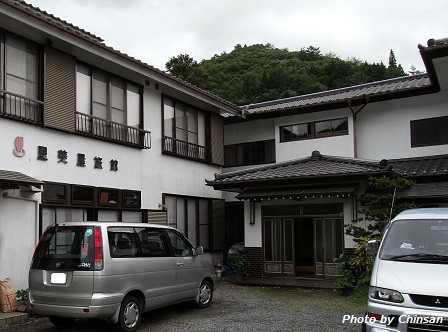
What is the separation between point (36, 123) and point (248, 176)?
6.74 metres

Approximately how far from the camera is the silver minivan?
23.8 ft

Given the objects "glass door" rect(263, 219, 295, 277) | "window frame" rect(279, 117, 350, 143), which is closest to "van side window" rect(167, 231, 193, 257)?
"glass door" rect(263, 219, 295, 277)

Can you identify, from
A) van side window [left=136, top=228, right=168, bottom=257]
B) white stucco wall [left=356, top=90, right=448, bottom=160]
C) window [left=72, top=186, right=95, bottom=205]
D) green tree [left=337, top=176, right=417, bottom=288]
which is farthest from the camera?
white stucco wall [left=356, top=90, right=448, bottom=160]

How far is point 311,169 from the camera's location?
45.6 ft

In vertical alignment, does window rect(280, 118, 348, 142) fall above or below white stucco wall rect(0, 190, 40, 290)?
above

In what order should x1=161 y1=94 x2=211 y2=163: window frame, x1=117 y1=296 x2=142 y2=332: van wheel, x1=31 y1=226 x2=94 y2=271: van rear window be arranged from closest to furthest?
x1=31 y1=226 x2=94 y2=271: van rear window → x1=117 y1=296 x2=142 y2=332: van wheel → x1=161 y1=94 x2=211 y2=163: window frame

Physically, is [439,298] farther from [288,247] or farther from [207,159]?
[207,159]

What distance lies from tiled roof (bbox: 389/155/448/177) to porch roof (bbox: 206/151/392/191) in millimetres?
1237

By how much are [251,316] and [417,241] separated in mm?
4044

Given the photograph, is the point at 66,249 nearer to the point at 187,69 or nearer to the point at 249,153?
the point at 249,153

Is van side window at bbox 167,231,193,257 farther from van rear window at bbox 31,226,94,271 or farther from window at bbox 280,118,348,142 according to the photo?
window at bbox 280,118,348,142

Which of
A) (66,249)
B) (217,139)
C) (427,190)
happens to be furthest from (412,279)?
(217,139)

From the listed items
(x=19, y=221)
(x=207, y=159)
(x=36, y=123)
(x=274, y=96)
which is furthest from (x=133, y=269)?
(x=274, y=96)

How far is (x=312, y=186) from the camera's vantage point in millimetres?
13688
